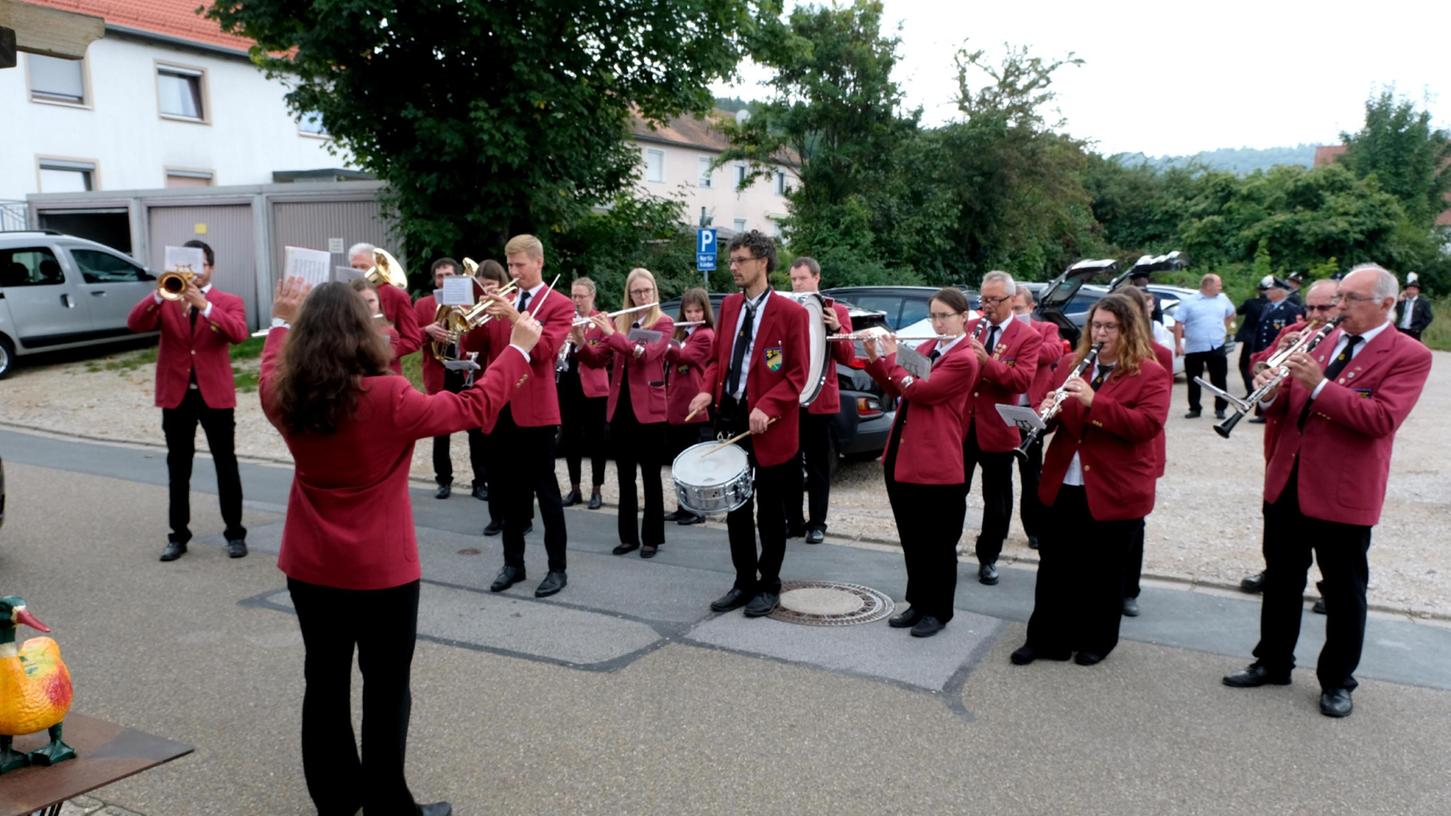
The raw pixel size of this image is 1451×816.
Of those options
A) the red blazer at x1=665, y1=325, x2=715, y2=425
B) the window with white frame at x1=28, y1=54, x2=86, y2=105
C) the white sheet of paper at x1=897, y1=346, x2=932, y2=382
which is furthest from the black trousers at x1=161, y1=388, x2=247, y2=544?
the window with white frame at x1=28, y1=54, x2=86, y2=105

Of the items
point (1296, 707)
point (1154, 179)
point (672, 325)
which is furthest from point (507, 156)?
point (1154, 179)

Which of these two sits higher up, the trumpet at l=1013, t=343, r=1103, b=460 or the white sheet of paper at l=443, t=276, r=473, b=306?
the white sheet of paper at l=443, t=276, r=473, b=306

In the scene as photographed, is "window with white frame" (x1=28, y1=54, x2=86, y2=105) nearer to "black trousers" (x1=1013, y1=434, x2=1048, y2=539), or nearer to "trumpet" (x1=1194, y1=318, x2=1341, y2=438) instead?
"black trousers" (x1=1013, y1=434, x2=1048, y2=539)

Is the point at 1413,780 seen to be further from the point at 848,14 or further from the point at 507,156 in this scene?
the point at 848,14

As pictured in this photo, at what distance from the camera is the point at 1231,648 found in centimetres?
545

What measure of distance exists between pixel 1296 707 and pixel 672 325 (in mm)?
4773

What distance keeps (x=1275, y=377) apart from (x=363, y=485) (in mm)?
3837

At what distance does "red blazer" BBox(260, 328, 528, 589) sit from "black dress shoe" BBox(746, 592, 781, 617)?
2.67 m

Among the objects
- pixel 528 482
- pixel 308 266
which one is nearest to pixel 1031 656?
pixel 528 482

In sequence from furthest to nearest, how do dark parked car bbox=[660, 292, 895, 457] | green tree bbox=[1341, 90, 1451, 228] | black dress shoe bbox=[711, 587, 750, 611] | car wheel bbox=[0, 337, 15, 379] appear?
green tree bbox=[1341, 90, 1451, 228], car wheel bbox=[0, 337, 15, 379], dark parked car bbox=[660, 292, 895, 457], black dress shoe bbox=[711, 587, 750, 611]

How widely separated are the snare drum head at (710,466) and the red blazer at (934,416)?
847mm

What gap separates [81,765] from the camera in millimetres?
3221

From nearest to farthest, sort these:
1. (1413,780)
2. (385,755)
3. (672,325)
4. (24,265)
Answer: (385,755) < (1413,780) < (672,325) < (24,265)

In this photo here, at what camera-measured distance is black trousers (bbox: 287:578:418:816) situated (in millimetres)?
3451
